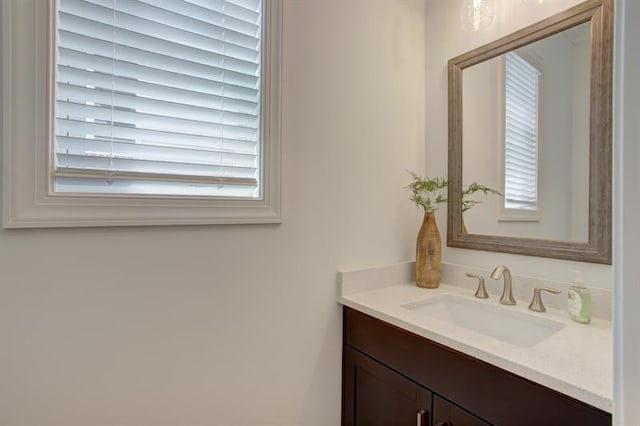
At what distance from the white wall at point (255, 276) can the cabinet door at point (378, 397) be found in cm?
7

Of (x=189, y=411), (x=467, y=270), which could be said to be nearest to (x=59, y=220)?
(x=189, y=411)

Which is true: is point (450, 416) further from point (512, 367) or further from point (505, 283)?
point (505, 283)

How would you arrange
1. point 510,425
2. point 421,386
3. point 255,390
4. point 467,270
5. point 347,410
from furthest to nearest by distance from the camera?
1. point 467,270
2. point 347,410
3. point 255,390
4. point 421,386
5. point 510,425

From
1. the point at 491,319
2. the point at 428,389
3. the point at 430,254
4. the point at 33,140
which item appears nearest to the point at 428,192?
the point at 430,254

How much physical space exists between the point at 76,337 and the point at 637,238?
4.18ft

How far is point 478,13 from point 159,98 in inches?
53.0

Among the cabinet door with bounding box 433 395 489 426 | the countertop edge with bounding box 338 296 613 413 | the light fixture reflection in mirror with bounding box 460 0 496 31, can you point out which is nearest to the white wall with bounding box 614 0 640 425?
the countertop edge with bounding box 338 296 613 413

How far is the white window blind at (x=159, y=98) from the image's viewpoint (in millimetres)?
884

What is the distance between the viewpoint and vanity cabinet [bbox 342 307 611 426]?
29.1 inches

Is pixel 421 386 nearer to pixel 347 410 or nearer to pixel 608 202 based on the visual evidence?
pixel 347 410

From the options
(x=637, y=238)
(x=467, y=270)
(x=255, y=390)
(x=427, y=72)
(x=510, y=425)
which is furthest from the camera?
(x=427, y=72)

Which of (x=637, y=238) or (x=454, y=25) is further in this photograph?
(x=454, y=25)

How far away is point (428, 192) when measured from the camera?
1588 mm

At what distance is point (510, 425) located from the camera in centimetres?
79
